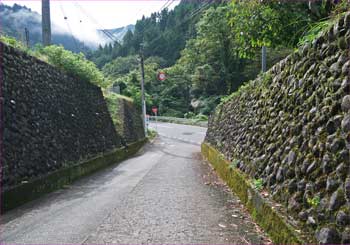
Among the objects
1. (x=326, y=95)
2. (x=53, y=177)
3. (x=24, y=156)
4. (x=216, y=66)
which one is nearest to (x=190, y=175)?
(x=53, y=177)

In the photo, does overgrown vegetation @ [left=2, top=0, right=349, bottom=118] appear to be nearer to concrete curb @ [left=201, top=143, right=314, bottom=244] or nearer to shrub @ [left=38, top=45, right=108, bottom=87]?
shrub @ [left=38, top=45, right=108, bottom=87]

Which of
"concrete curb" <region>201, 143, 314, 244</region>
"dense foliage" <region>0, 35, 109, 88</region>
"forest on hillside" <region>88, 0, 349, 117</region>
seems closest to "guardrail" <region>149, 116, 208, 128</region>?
"forest on hillside" <region>88, 0, 349, 117</region>

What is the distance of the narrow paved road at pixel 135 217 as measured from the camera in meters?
3.92

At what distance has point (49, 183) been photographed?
6953mm

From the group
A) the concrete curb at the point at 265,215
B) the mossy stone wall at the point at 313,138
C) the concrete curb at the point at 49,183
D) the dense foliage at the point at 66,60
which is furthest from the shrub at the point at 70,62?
the mossy stone wall at the point at 313,138

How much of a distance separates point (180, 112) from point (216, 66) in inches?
415

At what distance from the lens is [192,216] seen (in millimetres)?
4762

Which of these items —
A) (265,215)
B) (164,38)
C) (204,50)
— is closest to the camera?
(265,215)

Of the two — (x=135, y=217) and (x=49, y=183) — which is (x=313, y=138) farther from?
(x=49, y=183)

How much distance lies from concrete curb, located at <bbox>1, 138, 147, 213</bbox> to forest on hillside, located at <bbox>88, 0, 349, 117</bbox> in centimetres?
516

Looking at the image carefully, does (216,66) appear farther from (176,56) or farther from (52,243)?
(52,243)

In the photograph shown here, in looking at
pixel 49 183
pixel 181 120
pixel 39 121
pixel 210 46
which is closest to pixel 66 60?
pixel 39 121

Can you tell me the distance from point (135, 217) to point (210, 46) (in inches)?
1368

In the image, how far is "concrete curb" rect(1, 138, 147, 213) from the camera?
5.40 m
